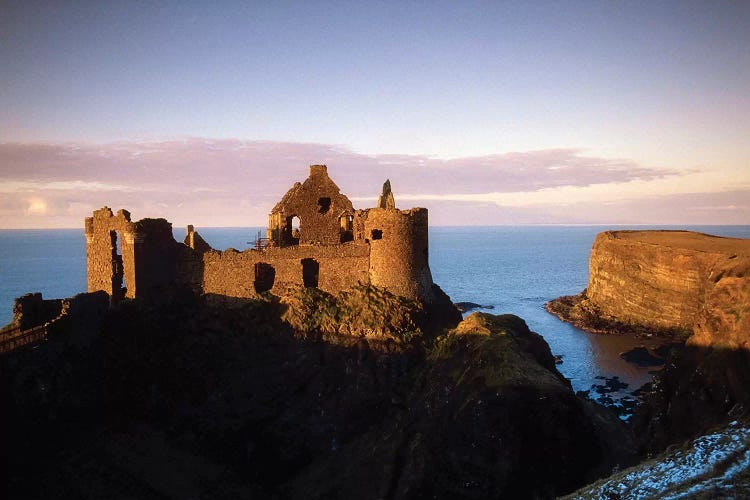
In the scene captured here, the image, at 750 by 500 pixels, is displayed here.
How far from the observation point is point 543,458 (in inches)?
953

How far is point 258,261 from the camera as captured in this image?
32688 mm

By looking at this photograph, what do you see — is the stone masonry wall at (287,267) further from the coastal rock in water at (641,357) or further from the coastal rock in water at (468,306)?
the coastal rock in water at (468,306)

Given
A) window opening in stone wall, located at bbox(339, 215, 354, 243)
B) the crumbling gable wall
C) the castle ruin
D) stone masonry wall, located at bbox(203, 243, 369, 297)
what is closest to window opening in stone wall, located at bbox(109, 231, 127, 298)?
the castle ruin

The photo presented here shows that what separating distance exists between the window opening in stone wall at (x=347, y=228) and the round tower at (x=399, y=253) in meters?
4.67

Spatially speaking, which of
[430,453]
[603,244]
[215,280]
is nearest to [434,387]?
[430,453]

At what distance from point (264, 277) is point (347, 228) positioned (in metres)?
6.86

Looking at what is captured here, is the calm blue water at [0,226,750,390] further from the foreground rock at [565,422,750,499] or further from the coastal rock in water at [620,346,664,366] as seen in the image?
the foreground rock at [565,422,750,499]

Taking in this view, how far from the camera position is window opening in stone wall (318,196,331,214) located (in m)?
36.0

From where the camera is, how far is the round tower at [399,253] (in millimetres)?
31219

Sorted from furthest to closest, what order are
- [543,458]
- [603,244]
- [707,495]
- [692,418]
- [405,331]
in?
[603,244] < [405,331] < [543,458] < [692,418] < [707,495]

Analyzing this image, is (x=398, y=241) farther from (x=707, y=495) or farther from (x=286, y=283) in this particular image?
(x=707, y=495)

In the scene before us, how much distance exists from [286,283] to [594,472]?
65.4 feet

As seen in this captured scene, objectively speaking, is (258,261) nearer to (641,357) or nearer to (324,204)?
(324,204)

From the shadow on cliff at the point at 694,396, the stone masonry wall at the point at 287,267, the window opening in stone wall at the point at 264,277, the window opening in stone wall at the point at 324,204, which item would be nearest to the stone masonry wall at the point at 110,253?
the stone masonry wall at the point at 287,267
